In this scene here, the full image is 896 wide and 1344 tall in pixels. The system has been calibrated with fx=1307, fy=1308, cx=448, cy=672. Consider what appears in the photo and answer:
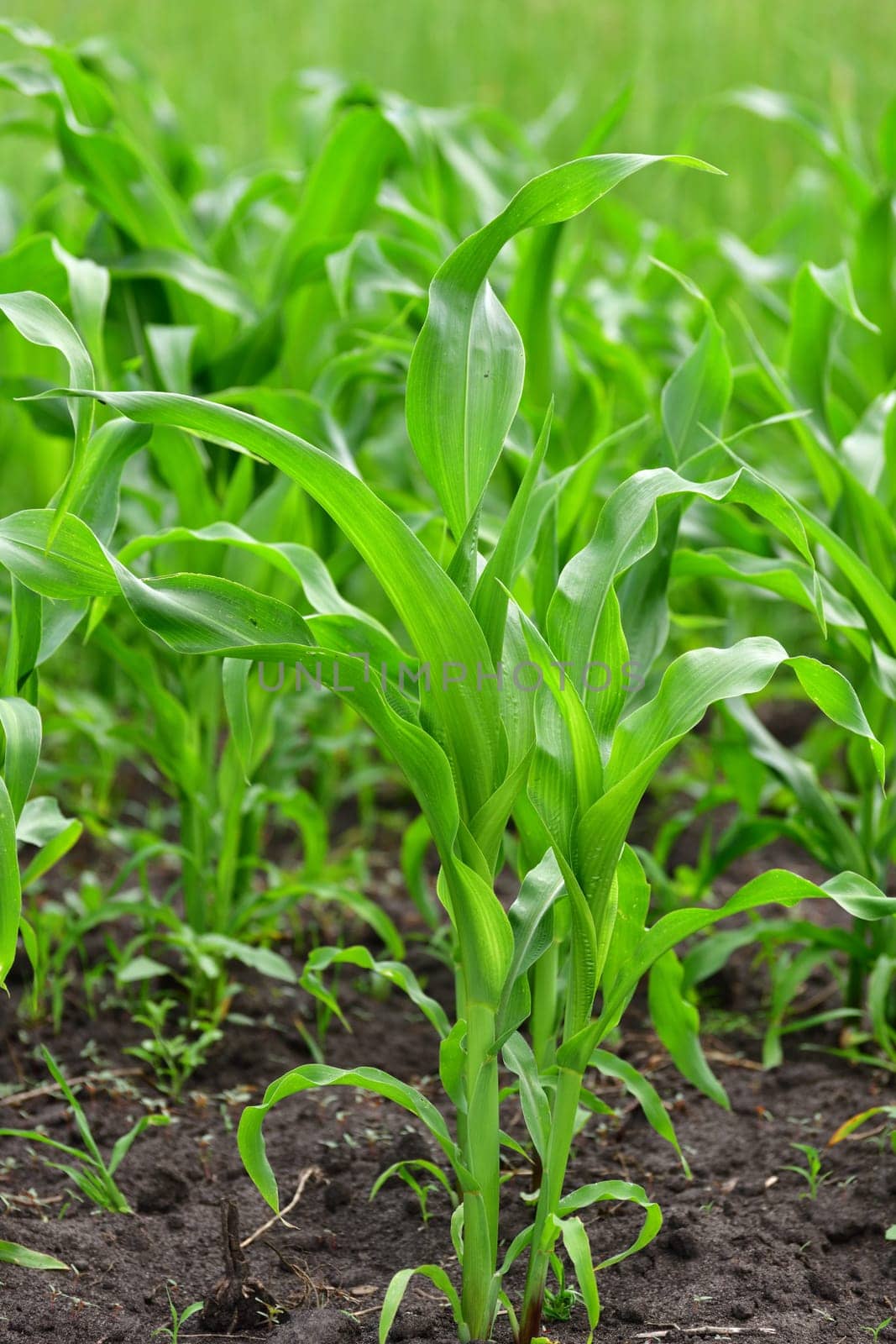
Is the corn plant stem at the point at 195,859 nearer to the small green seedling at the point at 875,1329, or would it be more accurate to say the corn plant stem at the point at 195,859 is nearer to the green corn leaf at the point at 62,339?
the green corn leaf at the point at 62,339

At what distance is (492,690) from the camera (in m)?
0.86

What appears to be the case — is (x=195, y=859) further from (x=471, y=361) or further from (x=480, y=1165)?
(x=471, y=361)

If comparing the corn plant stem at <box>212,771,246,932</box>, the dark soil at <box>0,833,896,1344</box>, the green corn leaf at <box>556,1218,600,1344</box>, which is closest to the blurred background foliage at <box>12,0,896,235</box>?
the corn plant stem at <box>212,771,246,932</box>

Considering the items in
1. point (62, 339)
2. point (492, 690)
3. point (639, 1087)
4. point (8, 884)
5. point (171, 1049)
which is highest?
point (62, 339)

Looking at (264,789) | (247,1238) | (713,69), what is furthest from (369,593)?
(713,69)

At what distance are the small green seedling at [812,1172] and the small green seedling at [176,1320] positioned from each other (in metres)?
0.52

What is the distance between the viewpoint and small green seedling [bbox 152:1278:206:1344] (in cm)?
94

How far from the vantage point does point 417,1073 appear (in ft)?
4.44

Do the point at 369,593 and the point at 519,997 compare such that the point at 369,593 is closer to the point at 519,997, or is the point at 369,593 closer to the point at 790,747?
the point at 790,747

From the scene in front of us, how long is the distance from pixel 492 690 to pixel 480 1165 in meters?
0.33

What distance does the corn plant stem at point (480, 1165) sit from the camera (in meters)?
0.88

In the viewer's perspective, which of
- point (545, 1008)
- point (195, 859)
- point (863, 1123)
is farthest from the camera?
point (195, 859)

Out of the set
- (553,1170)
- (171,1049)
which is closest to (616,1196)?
(553,1170)

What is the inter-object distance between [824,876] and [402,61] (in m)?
3.68
